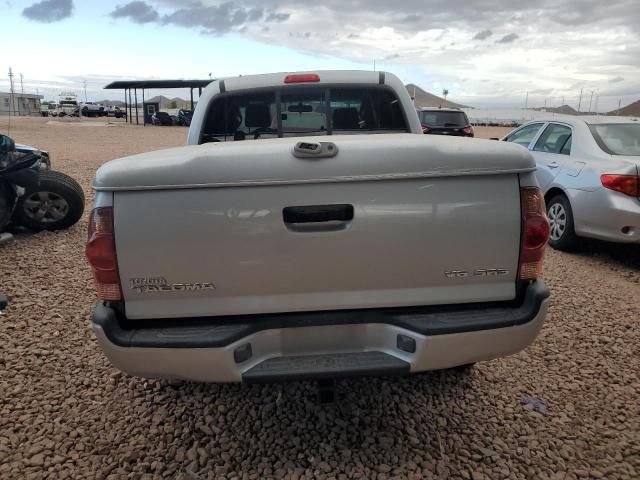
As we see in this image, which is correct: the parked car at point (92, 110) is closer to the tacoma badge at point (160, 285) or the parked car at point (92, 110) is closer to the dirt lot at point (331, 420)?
the dirt lot at point (331, 420)

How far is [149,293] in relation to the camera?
2.21m

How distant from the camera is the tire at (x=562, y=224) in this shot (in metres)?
5.96

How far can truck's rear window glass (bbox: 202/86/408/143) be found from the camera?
401 centimetres

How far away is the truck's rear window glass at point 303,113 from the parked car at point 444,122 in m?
10.6

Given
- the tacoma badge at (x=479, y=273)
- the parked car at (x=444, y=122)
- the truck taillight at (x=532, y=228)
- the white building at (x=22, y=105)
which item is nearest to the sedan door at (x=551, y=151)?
the truck taillight at (x=532, y=228)

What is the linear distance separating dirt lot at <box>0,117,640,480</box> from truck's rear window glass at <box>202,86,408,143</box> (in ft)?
6.41

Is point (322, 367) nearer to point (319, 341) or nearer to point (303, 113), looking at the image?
point (319, 341)

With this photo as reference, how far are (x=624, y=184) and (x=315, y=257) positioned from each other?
14.4ft

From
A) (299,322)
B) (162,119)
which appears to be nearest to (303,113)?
(299,322)

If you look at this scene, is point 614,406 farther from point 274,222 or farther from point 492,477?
point 274,222

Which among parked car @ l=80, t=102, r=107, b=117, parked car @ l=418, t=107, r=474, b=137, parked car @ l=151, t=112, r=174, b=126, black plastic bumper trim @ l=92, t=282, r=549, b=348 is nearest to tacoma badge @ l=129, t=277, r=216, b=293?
black plastic bumper trim @ l=92, t=282, r=549, b=348

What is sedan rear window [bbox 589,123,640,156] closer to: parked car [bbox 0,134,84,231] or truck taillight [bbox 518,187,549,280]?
truck taillight [bbox 518,187,549,280]

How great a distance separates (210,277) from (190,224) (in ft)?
0.81

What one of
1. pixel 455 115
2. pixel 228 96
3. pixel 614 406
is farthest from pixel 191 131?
pixel 455 115
